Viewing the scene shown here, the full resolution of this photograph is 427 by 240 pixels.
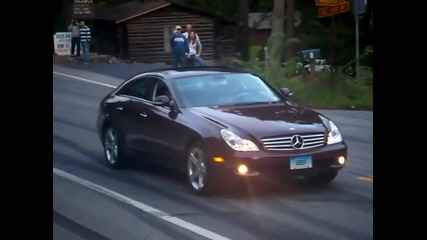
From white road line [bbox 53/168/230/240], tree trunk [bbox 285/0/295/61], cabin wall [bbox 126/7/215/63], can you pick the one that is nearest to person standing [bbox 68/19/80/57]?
cabin wall [bbox 126/7/215/63]

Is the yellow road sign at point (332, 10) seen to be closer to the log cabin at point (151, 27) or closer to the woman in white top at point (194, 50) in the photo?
the log cabin at point (151, 27)

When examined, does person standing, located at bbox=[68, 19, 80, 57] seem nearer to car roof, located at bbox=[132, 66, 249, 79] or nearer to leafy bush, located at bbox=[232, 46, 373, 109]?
car roof, located at bbox=[132, 66, 249, 79]

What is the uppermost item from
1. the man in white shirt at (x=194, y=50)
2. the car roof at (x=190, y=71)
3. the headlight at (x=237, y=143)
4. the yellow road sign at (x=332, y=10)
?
the yellow road sign at (x=332, y=10)

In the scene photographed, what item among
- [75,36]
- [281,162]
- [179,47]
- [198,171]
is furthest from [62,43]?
[281,162]

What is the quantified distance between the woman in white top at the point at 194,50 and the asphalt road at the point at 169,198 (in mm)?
494

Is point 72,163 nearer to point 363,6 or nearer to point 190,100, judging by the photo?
point 190,100

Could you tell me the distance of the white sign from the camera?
861 centimetres

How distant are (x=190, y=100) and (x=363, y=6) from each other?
1996 mm

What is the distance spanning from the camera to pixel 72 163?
9.05m

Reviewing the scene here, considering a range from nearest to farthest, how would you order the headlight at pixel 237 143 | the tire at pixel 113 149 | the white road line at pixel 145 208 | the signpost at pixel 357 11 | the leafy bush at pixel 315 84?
1. the white road line at pixel 145 208
2. the signpost at pixel 357 11
3. the leafy bush at pixel 315 84
4. the headlight at pixel 237 143
5. the tire at pixel 113 149

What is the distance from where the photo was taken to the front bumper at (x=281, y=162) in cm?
909

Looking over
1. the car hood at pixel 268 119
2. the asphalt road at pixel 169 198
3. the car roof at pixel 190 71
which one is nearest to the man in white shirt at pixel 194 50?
the car roof at pixel 190 71

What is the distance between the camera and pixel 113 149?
9617mm
